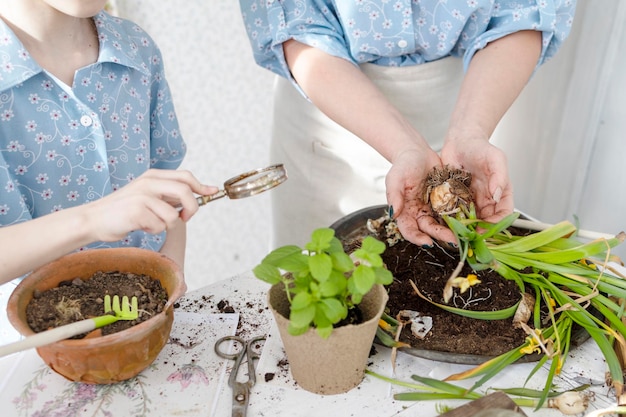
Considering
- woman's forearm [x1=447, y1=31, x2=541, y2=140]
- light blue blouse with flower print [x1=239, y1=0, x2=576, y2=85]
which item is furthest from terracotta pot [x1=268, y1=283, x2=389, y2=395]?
light blue blouse with flower print [x1=239, y1=0, x2=576, y2=85]

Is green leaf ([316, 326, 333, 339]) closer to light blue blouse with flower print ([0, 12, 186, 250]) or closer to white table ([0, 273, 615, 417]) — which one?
white table ([0, 273, 615, 417])

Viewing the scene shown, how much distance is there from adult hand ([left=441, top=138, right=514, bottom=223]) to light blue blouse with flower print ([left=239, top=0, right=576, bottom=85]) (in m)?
0.27

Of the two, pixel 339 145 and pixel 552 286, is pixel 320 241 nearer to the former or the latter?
pixel 552 286

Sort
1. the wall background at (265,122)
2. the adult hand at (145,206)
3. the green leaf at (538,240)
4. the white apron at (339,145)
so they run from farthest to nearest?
the wall background at (265,122)
the white apron at (339,145)
the green leaf at (538,240)
the adult hand at (145,206)

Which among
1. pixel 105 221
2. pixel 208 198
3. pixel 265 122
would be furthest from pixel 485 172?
pixel 265 122

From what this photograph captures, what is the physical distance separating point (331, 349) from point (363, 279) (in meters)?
0.12

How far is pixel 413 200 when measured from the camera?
3.41 ft

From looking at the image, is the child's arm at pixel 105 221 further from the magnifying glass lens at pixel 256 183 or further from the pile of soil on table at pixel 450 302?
the pile of soil on table at pixel 450 302

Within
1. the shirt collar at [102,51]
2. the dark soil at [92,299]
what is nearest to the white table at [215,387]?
the dark soil at [92,299]

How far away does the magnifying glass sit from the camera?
87cm

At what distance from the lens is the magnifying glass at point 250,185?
2.85 feet

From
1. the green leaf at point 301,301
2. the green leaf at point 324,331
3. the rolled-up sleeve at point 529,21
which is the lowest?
the green leaf at point 324,331

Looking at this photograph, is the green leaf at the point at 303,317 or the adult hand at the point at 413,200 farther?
the adult hand at the point at 413,200

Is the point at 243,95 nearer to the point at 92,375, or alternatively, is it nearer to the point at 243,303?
the point at 243,303
